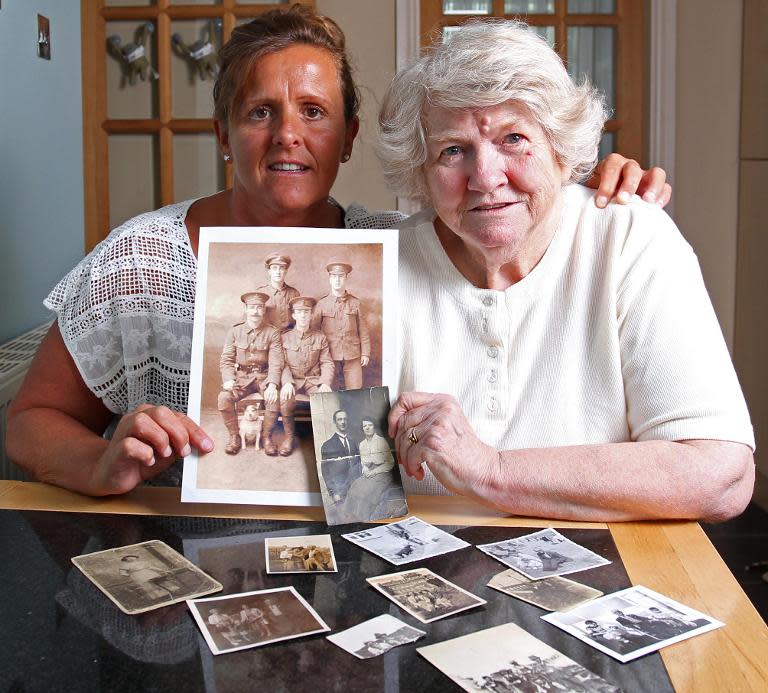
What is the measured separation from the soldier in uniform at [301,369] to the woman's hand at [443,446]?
4.3 inches

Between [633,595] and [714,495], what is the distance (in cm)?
29

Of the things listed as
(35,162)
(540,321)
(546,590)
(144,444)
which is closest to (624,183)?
(540,321)

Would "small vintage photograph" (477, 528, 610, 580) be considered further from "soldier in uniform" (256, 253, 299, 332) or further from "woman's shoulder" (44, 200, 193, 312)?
"woman's shoulder" (44, 200, 193, 312)

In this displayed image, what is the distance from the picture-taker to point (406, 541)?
1085 millimetres

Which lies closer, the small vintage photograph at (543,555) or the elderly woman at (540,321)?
the small vintage photograph at (543,555)

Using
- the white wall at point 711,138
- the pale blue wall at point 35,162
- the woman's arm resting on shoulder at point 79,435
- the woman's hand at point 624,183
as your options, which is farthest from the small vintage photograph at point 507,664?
the white wall at point 711,138

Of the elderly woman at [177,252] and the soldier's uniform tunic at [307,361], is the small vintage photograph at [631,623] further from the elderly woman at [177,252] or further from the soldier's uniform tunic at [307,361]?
the elderly woman at [177,252]

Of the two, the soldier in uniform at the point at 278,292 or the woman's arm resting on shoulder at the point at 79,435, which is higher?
the soldier in uniform at the point at 278,292

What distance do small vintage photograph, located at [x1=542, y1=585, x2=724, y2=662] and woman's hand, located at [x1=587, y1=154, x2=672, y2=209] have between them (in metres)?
0.69

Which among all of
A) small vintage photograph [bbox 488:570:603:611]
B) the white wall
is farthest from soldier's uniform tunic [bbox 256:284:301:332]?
the white wall

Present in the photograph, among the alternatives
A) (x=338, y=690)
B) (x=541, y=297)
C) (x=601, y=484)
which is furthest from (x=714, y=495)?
(x=338, y=690)

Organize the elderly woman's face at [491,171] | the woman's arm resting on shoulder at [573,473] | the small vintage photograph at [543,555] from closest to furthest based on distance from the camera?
the small vintage photograph at [543,555]
the woman's arm resting on shoulder at [573,473]
the elderly woman's face at [491,171]

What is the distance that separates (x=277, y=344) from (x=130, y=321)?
395 mm

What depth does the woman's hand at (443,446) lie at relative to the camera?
45.2 inches
